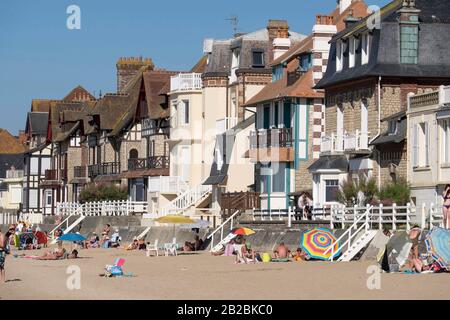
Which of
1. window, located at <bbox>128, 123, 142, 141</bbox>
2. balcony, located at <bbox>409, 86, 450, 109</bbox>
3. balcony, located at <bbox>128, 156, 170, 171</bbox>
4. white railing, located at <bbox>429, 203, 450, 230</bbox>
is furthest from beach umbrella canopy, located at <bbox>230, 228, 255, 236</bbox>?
window, located at <bbox>128, 123, 142, 141</bbox>

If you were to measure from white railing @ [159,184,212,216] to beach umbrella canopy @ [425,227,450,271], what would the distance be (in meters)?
30.5

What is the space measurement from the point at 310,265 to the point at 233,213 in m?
17.8

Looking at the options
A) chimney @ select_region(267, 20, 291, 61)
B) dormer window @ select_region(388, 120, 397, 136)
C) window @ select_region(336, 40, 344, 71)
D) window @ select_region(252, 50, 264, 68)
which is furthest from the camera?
window @ select_region(252, 50, 264, 68)

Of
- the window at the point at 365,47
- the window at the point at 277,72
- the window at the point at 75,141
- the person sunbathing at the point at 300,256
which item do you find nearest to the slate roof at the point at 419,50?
the window at the point at 365,47

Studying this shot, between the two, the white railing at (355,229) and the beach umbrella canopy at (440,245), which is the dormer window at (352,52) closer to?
the white railing at (355,229)

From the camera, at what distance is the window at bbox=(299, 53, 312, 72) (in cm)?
5756

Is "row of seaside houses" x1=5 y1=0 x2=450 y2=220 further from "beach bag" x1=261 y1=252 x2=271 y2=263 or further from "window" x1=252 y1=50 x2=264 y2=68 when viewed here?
"beach bag" x1=261 y1=252 x2=271 y2=263

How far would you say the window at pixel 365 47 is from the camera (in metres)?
48.9

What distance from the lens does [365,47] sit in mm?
49375

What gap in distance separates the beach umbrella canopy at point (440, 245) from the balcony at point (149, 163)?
135 ft

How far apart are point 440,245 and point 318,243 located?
780cm

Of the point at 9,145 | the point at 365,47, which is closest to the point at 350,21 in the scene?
the point at 365,47

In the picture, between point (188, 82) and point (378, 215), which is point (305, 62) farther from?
point (378, 215)

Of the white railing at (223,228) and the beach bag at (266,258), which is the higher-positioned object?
the white railing at (223,228)
